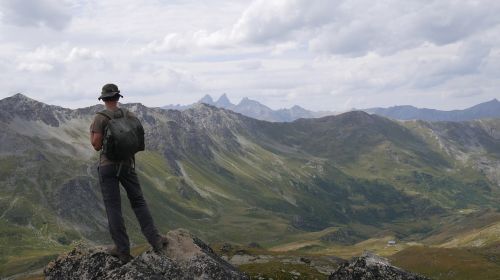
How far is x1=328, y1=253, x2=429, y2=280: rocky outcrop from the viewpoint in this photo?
21.9 meters

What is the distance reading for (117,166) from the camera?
20.5 meters

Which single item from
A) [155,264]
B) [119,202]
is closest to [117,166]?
[119,202]


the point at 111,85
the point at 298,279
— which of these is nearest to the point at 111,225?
the point at 111,85

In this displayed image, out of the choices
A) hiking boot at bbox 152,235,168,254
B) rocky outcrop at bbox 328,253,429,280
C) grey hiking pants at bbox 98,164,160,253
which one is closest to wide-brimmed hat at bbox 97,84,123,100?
grey hiking pants at bbox 98,164,160,253

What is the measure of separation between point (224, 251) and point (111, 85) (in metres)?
77.1

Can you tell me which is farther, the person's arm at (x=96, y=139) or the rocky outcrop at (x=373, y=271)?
the rocky outcrop at (x=373, y=271)

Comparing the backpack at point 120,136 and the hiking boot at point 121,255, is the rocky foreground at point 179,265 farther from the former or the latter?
the backpack at point 120,136

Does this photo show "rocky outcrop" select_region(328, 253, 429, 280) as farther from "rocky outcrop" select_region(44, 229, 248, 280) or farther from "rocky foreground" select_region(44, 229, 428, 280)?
"rocky outcrop" select_region(44, 229, 248, 280)

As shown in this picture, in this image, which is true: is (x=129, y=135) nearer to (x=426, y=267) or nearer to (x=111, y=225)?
(x=111, y=225)

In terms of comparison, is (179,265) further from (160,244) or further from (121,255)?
(121,255)

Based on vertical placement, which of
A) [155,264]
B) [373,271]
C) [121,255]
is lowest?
[373,271]

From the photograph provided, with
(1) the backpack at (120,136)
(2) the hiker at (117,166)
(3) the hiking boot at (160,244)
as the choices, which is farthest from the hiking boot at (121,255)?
(1) the backpack at (120,136)

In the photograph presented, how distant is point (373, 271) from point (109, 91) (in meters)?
13.3

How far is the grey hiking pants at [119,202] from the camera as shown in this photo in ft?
68.1
